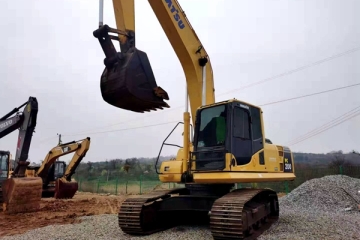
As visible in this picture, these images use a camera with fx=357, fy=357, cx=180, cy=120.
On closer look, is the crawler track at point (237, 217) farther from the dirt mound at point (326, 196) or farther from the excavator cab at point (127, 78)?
the dirt mound at point (326, 196)

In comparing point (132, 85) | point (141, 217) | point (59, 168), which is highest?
point (132, 85)

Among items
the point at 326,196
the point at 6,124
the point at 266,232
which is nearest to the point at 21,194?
the point at 6,124

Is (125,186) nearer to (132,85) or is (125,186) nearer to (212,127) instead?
(212,127)

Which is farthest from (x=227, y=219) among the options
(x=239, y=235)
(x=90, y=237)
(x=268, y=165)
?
(x=90, y=237)

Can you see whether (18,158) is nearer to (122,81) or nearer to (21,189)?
(21,189)

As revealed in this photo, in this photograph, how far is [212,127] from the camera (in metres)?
7.24

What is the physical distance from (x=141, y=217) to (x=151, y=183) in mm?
18982

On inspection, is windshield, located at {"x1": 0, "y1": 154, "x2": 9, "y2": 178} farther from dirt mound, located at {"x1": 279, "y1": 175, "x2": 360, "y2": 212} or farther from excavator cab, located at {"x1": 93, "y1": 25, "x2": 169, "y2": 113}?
dirt mound, located at {"x1": 279, "y1": 175, "x2": 360, "y2": 212}

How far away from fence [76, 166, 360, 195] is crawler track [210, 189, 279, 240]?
10.0 meters

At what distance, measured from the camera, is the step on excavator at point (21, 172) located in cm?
1140

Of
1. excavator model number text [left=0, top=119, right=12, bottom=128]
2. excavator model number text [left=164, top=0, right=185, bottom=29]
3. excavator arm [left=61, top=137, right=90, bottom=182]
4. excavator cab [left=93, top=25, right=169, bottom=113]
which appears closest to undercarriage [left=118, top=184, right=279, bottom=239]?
excavator cab [left=93, top=25, right=169, bottom=113]

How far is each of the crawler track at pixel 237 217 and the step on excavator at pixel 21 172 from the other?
755cm

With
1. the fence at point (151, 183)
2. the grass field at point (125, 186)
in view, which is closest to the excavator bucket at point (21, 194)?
the fence at point (151, 183)

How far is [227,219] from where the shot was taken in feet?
19.4
